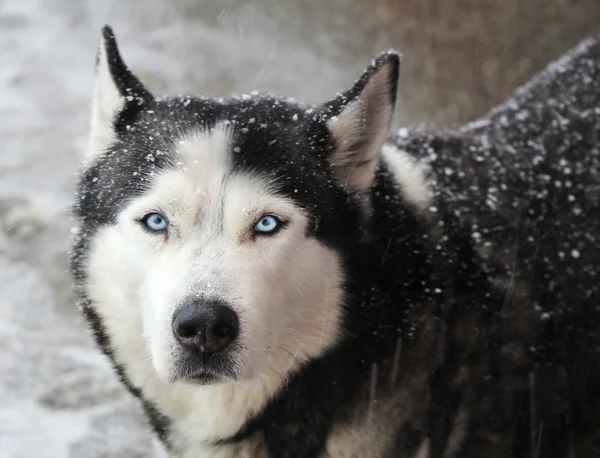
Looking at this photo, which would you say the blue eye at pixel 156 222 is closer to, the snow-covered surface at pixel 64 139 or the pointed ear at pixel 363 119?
the pointed ear at pixel 363 119

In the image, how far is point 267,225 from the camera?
224 cm

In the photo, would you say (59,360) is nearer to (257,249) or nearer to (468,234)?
(257,249)

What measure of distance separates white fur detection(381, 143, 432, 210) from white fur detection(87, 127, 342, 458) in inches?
18.7

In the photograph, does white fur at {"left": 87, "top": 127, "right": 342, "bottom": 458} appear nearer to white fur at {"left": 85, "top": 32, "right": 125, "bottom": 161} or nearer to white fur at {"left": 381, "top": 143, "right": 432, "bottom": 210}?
white fur at {"left": 85, "top": 32, "right": 125, "bottom": 161}

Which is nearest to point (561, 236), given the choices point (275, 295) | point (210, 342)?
point (275, 295)

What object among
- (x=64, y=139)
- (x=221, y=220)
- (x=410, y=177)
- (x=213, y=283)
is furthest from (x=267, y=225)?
(x=64, y=139)

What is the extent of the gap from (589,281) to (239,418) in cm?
152

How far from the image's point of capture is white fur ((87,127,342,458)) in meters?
2.11

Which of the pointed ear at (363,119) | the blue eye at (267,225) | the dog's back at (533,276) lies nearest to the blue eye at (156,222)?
the blue eye at (267,225)

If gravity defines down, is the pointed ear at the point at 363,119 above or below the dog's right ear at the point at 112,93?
above

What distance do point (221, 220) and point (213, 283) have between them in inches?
9.5

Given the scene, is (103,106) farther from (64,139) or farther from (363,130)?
(64,139)

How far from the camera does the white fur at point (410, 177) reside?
8.92ft

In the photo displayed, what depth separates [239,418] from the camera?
249 cm
